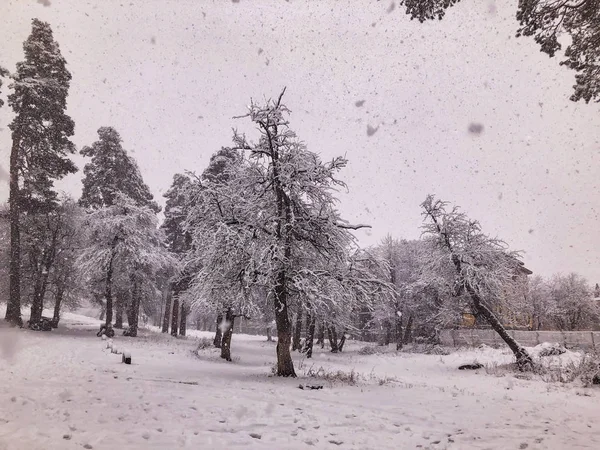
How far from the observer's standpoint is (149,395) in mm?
8047

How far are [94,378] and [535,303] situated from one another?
65019mm

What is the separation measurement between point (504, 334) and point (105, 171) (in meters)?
28.7

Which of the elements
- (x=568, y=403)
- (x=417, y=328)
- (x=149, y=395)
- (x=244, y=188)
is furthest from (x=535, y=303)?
(x=149, y=395)

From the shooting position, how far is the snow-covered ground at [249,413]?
5555 mm

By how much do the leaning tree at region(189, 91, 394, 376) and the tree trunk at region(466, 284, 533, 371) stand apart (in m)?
10.2

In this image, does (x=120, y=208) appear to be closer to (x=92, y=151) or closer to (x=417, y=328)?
(x=92, y=151)

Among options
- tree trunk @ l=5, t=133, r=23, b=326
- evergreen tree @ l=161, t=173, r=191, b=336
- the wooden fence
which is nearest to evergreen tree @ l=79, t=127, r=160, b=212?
evergreen tree @ l=161, t=173, r=191, b=336

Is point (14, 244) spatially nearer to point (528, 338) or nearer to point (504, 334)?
point (504, 334)

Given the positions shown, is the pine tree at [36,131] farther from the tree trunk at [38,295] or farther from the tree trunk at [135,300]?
the tree trunk at [135,300]

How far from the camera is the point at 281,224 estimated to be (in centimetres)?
1298

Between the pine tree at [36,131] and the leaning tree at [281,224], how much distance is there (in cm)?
1351

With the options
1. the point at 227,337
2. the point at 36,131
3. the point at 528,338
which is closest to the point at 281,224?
the point at 227,337

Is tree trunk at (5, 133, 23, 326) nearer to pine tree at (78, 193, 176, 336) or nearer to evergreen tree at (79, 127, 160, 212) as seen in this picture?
pine tree at (78, 193, 176, 336)

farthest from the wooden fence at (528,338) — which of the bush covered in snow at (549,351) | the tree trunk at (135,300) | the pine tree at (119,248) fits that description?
the tree trunk at (135,300)
